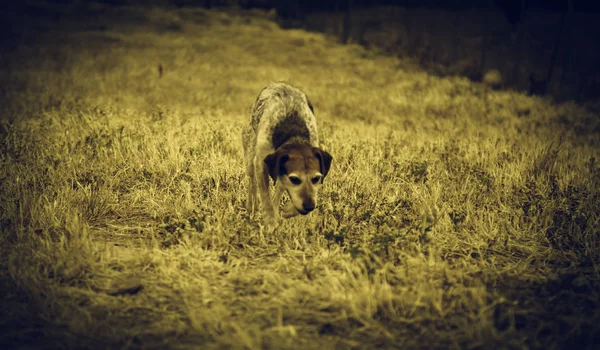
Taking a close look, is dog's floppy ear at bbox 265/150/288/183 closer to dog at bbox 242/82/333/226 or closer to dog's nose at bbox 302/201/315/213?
dog at bbox 242/82/333/226

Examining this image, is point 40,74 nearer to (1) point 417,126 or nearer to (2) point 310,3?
(1) point 417,126

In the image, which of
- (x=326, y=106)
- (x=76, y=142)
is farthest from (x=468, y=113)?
(x=76, y=142)

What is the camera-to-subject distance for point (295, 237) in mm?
4168

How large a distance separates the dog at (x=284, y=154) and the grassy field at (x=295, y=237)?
0.29 m

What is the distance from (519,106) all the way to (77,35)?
1808cm

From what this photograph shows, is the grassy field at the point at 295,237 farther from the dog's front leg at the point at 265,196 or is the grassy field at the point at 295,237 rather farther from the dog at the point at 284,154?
the dog at the point at 284,154

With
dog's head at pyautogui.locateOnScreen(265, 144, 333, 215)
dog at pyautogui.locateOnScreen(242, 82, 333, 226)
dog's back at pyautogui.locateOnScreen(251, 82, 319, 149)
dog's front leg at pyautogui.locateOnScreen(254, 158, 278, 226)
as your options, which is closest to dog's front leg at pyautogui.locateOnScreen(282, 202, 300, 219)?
dog at pyautogui.locateOnScreen(242, 82, 333, 226)

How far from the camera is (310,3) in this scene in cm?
3731

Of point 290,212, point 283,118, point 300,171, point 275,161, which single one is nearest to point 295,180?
point 300,171

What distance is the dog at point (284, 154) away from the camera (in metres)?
4.00

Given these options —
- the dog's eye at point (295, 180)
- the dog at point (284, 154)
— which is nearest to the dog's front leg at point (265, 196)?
the dog at point (284, 154)

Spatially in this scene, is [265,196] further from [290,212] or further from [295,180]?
[295,180]

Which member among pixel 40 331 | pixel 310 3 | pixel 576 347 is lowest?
pixel 40 331

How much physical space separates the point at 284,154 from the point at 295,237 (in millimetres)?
766
